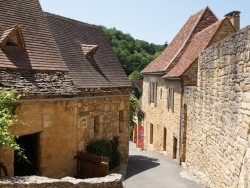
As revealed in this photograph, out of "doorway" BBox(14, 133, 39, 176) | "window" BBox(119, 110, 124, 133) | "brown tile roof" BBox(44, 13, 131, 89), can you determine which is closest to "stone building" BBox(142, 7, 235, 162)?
"window" BBox(119, 110, 124, 133)

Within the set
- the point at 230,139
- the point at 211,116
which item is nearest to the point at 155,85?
the point at 211,116

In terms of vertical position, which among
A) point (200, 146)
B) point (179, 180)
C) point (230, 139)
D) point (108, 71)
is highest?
point (108, 71)

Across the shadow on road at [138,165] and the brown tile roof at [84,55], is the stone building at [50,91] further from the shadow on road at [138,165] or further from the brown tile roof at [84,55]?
the shadow on road at [138,165]

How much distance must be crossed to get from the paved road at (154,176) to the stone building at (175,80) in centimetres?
154

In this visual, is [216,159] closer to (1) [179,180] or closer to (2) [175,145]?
(1) [179,180]

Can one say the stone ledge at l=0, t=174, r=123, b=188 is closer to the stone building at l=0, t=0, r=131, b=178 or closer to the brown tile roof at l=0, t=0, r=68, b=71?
the stone building at l=0, t=0, r=131, b=178

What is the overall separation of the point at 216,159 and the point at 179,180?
3046 mm

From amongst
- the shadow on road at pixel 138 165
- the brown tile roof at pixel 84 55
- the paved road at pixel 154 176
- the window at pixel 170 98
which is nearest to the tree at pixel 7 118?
the brown tile roof at pixel 84 55

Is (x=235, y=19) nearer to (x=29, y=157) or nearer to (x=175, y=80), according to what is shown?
(x=175, y=80)

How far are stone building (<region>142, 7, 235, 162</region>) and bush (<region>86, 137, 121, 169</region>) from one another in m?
3.33

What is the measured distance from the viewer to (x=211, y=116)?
32.6ft

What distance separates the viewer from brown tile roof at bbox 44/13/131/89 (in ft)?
42.6

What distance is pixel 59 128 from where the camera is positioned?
10.3 m

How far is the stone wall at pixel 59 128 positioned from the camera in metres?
9.05
